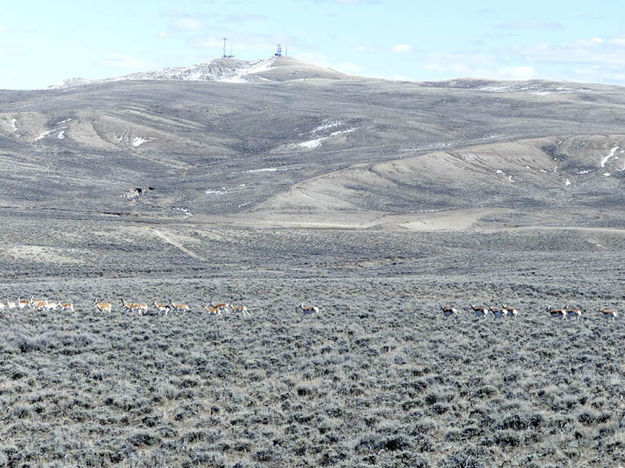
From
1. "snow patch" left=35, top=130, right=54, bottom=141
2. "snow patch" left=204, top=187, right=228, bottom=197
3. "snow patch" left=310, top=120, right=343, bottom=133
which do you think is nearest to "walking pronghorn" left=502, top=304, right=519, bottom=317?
"snow patch" left=204, top=187, right=228, bottom=197

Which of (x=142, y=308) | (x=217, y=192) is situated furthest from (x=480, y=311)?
(x=217, y=192)

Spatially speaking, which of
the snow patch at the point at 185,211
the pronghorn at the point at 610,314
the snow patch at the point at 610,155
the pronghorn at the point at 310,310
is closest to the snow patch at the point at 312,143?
the snow patch at the point at 610,155

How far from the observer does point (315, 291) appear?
96.6ft

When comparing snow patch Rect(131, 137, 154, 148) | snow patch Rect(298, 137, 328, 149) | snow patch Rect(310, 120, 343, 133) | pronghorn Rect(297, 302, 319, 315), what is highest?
snow patch Rect(310, 120, 343, 133)

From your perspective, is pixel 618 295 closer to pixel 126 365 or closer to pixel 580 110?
pixel 126 365

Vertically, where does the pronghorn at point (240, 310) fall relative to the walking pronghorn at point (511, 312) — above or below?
below

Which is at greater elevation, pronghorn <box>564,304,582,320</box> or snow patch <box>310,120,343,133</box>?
snow patch <box>310,120,343,133</box>

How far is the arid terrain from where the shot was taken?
12.8 metres

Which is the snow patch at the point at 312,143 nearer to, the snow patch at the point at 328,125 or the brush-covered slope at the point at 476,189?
the snow patch at the point at 328,125

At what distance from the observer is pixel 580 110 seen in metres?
144

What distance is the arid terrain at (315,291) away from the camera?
1280cm

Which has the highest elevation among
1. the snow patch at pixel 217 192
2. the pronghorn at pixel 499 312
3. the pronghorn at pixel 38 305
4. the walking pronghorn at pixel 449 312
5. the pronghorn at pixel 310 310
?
the pronghorn at pixel 499 312

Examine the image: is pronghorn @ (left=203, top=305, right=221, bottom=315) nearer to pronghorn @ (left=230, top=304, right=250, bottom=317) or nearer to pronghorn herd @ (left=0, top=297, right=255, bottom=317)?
pronghorn herd @ (left=0, top=297, right=255, bottom=317)

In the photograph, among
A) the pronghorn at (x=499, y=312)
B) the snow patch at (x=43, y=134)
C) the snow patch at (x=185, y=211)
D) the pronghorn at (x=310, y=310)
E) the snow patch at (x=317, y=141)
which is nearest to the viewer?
the pronghorn at (x=499, y=312)
